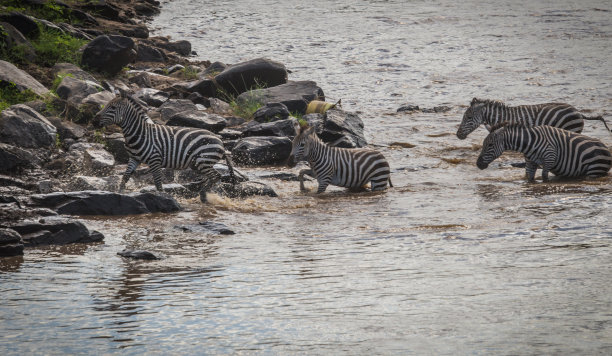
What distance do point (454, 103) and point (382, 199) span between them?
10.9 meters

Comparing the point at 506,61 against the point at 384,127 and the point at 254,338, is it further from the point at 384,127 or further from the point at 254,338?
the point at 254,338

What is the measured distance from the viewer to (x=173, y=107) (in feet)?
56.7

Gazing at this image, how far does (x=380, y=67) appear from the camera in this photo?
27953 mm

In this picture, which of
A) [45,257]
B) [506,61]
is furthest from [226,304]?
[506,61]

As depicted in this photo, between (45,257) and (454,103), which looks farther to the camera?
(454,103)

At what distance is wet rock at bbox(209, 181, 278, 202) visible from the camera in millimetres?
13008

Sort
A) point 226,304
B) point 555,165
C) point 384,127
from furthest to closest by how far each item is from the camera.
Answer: point 384,127, point 555,165, point 226,304

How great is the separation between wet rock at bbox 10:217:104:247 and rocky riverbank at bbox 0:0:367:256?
12 mm

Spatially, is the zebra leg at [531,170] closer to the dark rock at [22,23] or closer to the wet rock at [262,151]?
the wet rock at [262,151]

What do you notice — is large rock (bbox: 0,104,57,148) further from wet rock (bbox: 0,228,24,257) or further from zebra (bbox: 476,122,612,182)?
Result: zebra (bbox: 476,122,612,182)

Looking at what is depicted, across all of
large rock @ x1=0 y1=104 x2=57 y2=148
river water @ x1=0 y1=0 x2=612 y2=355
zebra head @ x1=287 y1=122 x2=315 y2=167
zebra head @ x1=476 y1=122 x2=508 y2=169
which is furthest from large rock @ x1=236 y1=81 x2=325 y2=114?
large rock @ x1=0 y1=104 x2=57 y2=148

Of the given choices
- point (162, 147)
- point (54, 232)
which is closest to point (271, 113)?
point (162, 147)

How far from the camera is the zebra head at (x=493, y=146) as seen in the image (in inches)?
595


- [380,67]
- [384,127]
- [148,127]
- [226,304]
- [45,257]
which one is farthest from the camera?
[380,67]
